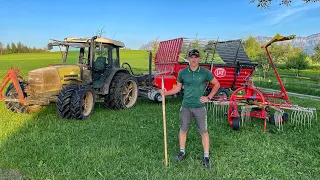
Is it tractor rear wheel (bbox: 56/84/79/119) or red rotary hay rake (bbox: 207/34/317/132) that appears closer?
red rotary hay rake (bbox: 207/34/317/132)

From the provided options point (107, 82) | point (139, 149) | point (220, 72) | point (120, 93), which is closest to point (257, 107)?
point (220, 72)

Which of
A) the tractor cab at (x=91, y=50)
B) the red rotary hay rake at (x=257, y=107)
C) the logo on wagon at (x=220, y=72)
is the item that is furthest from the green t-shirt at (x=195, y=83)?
the logo on wagon at (x=220, y=72)

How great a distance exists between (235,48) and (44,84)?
275 inches

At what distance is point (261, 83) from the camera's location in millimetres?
23219

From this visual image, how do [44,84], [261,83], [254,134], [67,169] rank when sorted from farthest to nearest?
[261,83] < [44,84] < [254,134] < [67,169]

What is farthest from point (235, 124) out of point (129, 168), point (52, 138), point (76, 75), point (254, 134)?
point (76, 75)

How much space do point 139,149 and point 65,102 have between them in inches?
109

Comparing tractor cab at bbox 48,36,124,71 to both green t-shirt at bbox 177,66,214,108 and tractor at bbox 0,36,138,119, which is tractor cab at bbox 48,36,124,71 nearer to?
tractor at bbox 0,36,138,119

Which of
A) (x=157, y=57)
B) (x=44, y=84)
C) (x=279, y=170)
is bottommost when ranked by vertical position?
(x=279, y=170)

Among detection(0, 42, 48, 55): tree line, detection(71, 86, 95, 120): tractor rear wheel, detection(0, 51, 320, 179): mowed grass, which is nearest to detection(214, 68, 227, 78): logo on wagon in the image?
detection(0, 51, 320, 179): mowed grass

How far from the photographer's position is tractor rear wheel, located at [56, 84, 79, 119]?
7.59 m

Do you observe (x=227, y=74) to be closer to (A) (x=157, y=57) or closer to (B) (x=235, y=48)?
(B) (x=235, y=48)

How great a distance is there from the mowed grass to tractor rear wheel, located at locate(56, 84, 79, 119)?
22 centimetres

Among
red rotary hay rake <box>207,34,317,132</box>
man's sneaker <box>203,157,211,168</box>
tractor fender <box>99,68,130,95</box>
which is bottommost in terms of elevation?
man's sneaker <box>203,157,211,168</box>
